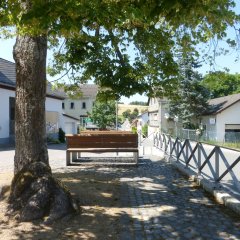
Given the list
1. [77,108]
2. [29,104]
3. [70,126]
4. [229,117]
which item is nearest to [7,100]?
[70,126]

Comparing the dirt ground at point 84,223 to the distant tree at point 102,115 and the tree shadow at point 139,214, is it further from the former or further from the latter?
the distant tree at point 102,115

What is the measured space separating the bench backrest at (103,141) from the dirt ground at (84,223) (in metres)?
5.00

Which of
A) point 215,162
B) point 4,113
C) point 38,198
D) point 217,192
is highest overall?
point 4,113

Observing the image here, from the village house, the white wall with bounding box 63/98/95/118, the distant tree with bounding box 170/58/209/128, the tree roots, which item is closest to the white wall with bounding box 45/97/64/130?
the village house

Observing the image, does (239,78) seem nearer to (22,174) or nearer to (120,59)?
(120,59)

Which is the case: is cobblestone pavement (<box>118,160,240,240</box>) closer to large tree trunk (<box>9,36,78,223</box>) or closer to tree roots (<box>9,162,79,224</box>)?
tree roots (<box>9,162,79,224</box>)

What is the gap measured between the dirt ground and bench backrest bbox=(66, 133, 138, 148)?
5001 mm

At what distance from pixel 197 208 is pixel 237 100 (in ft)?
129

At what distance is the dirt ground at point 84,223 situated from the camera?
19.6ft

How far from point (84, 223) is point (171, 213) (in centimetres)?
160

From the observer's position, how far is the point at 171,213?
7.17 metres

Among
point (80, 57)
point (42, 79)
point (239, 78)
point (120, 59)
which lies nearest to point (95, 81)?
point (120, 59)

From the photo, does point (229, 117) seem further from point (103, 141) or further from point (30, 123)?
point (30, 123)

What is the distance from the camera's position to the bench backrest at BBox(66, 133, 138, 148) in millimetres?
14094
